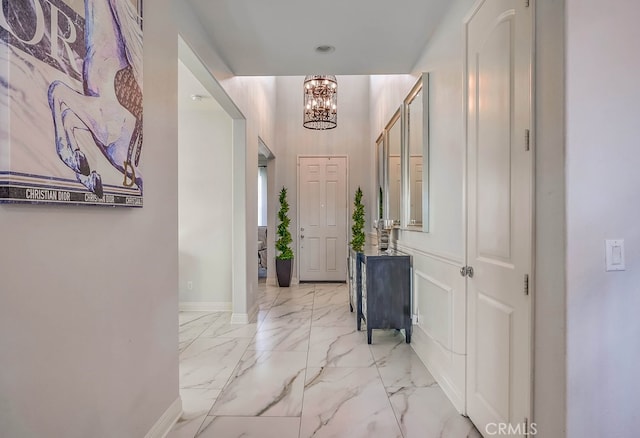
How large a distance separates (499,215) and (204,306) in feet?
12.7

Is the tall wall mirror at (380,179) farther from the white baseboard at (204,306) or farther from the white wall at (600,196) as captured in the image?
the white wall at (600,196)

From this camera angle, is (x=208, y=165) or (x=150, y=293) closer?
(x=150, y=293)

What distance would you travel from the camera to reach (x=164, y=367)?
1832 millimetres

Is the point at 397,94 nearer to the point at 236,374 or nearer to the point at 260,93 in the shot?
the point at 260,93

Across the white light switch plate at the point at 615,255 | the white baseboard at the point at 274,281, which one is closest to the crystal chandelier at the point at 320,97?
the white baseboard at the point at 274,281

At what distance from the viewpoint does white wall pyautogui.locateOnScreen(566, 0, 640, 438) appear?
1.19 meters

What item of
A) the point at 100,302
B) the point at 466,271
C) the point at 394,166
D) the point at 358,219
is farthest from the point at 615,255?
the point at 358,219

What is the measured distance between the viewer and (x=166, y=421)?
72.5 inches

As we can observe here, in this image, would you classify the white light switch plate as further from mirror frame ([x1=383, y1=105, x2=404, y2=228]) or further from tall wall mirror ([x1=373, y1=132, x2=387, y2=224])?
tall wall mirror ([x1=373, y1=132, x2=387, y2=224])

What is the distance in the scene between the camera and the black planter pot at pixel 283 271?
600cm

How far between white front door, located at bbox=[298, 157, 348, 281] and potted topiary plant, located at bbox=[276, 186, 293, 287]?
35 centimetres

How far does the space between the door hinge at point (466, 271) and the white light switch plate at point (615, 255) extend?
0.78 meters

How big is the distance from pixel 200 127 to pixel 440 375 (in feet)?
12.8

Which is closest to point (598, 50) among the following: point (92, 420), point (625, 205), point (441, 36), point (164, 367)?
point (625, 205)
